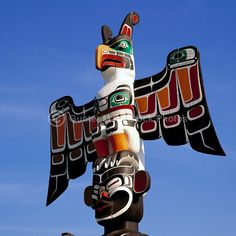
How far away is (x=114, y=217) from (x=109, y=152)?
6.04ft

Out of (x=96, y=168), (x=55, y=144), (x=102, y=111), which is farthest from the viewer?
(x=55, y=144)

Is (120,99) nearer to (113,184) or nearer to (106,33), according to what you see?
(113,184)

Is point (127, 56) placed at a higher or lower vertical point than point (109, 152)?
higher

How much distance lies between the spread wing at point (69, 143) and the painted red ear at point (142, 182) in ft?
10.3

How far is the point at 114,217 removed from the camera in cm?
1125

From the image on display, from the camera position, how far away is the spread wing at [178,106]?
40.4 feet

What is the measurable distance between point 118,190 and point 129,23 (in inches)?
199

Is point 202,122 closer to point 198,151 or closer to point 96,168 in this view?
point 198,151

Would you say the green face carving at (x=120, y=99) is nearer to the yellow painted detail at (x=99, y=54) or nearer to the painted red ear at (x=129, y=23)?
the yellow painted detail at (x=99, y=54)

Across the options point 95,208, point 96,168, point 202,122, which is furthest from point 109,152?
point 202,122

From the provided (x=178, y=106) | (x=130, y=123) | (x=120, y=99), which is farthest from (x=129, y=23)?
(x=130, y=123)

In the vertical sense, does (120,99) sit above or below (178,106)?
above

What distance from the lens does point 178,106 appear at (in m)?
12.9

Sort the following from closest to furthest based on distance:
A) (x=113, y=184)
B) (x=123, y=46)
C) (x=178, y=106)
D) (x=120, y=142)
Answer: (x=113, y=184)
(x=120, y=142)
(x=178, y=106)
(x=123, y=46)
